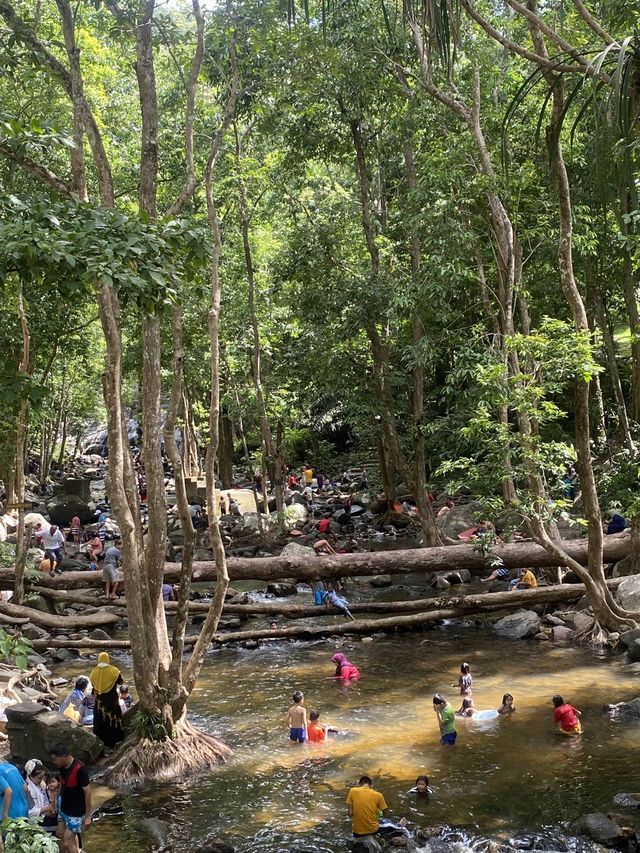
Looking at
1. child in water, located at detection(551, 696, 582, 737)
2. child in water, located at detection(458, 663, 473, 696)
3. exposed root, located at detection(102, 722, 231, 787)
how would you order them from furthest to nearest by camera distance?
child in water, located at detection(458, 663, 473, 696) < child in water, located at detection(551, 696, 582, 737) < exposed root, located at detection(102, 722, 231, 787)

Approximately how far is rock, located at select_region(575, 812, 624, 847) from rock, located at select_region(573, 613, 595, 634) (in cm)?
726

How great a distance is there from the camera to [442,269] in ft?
55.4

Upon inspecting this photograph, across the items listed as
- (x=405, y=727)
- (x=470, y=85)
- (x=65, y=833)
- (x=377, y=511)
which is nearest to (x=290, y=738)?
(x=405, y=727)

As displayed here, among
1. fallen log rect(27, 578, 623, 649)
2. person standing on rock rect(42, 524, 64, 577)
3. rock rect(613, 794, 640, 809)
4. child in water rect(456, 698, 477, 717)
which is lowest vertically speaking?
rock rect(613, 794, 640, 809)

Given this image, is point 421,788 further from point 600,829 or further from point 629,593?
point 629,593

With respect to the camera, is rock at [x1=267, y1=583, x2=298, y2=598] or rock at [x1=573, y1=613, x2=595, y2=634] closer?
rock at [x1=573, y1=613, x2=595, y2=634]

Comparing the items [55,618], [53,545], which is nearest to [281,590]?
[55,618]

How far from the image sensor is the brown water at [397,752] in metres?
9.13

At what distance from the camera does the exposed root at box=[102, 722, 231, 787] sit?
10.2m

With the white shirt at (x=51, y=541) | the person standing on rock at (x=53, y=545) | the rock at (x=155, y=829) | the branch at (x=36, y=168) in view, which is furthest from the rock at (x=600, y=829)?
the white shirt at (x=51, y=541)

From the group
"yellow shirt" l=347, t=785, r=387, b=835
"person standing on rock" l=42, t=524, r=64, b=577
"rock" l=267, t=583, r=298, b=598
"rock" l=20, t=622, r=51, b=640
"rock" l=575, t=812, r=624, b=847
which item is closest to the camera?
"rock" l=575, t=812, r=624, b=847

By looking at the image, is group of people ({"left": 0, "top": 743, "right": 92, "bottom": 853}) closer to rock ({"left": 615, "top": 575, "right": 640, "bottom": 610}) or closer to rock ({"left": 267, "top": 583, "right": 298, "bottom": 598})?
rock ({"left": 615, "top": 575, "right": 640, "bottom": 610})

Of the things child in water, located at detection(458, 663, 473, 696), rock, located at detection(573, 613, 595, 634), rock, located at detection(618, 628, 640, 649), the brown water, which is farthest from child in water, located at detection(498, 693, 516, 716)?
rock, located at detection(573, 613, 595, 634)

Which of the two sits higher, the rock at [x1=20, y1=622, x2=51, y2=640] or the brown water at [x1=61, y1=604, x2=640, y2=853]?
the rock at [x1=20, y1=622, x2=51, y2=640]
